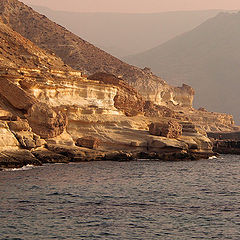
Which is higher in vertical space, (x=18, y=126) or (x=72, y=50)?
(x=72, y=50)

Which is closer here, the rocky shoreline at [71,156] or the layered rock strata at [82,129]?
the rocky shoreline at [71,156]

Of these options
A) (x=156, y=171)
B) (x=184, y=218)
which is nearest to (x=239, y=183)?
(x=156, y=171)

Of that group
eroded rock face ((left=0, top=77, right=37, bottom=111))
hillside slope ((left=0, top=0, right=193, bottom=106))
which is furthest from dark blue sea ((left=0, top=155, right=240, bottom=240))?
hillside slope ((left=0, top=0, right=193, bottom=106))

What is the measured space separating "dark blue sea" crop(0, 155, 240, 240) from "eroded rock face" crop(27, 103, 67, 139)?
7581 mm

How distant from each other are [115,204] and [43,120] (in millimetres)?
25870

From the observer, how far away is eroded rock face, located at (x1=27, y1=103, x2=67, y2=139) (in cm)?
5697

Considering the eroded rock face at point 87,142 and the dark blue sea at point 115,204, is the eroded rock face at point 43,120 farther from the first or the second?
the dark blue sea at point 115,204

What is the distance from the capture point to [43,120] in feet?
188

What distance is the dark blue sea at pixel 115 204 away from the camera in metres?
26.2

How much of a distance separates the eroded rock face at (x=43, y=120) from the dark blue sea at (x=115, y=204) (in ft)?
24.9

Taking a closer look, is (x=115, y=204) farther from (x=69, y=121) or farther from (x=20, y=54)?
(x=20, y=54)

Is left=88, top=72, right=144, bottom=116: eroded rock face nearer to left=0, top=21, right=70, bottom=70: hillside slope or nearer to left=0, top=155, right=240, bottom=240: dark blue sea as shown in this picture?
Result: left=0, top=21, right=70, bottom=70: hillside slope

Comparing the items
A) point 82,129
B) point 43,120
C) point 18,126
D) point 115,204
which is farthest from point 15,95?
point 115,204

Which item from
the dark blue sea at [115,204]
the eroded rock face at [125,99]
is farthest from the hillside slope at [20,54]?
the dark blue sea at [115,204]
